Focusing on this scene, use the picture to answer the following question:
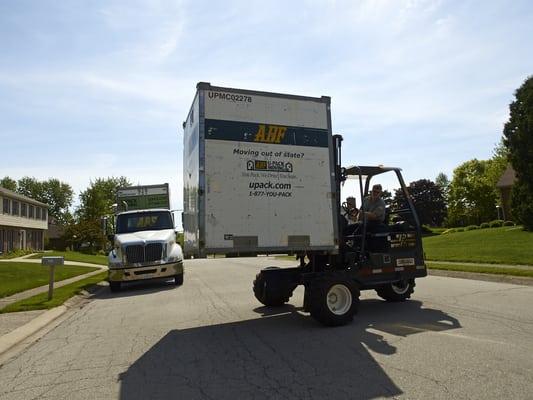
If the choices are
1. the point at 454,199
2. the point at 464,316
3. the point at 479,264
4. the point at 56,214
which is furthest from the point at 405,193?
the point at 56,214

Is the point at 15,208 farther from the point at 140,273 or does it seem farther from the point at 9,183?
the point at 9,183

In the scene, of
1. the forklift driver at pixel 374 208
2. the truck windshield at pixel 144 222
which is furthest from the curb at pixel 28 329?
the forklift driver at pixel 374 208

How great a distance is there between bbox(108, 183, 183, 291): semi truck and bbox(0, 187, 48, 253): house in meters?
30.7

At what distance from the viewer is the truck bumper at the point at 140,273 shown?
15984mm

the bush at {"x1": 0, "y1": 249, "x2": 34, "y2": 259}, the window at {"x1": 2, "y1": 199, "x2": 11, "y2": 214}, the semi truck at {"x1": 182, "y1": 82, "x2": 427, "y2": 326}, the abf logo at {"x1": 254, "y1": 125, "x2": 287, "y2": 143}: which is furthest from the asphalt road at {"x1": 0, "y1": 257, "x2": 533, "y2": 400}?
the window at {"x1": 2, "y1": 199, "x2": 11, "y2": 214}

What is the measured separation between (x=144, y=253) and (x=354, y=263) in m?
9.28

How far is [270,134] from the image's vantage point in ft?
26.7

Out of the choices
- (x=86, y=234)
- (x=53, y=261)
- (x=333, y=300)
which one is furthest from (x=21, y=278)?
(x=86, y=234)

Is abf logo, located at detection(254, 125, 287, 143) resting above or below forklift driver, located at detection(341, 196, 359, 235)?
above

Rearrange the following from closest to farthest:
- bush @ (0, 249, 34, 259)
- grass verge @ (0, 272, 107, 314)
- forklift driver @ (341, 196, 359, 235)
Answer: forklift driver @ (341, 196, 359, 235), grass verge @ (0, 272, 107, 314), bush @ (0, 249, 34, 259)

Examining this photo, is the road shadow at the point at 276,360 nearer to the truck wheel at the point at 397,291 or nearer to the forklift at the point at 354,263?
the forklift at the point at 354,263

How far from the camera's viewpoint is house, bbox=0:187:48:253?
144 ft

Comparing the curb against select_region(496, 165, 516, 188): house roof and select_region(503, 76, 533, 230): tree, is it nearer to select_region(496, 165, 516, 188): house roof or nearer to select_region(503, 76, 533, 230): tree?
select_region(503, 76, 533, 230): tree

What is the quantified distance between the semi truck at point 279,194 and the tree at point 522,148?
23417mm
